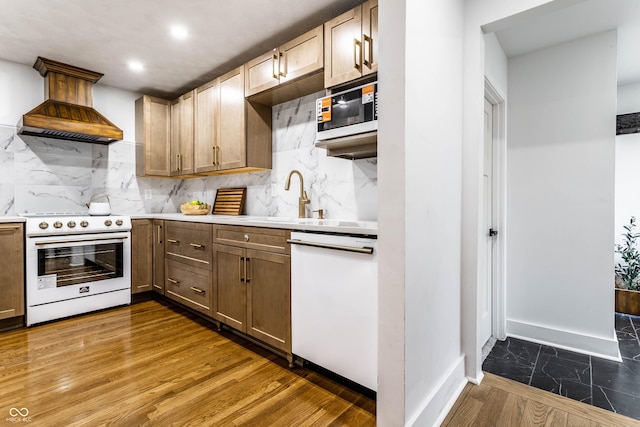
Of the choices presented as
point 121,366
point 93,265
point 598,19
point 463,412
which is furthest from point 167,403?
point 598,19

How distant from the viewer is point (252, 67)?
110 inches

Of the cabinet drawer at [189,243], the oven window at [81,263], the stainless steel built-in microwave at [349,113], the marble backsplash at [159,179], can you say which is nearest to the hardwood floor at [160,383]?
the oven window at [81,263]

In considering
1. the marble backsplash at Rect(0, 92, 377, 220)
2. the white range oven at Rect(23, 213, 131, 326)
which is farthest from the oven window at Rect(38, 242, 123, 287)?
the marble backsplash at Rect(0, 92, 377, 220)

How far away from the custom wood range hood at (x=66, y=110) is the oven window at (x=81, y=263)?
1.11 metres

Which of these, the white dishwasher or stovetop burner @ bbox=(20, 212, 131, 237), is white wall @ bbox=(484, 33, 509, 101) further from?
stovetop burner @ bbox=(20, 212, 131, 237)

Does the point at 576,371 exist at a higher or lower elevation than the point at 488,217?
lower

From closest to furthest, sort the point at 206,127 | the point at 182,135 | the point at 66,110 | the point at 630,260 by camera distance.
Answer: the point at 66,110 → the point at 630,260 → the point at 206,127 → the point at 182,135

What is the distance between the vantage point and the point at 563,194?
97.9 inches

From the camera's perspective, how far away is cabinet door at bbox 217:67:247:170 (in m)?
2.94

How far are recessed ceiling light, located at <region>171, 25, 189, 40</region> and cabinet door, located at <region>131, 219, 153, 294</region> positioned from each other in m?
1.84

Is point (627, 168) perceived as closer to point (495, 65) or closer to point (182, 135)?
point (495, 65)

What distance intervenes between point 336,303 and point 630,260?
3368mm

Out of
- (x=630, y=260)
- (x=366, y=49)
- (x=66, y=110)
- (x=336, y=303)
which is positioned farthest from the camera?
(x=630, y=260)

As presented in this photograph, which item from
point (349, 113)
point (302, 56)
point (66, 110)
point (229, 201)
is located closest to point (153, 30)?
point (302, 56)
